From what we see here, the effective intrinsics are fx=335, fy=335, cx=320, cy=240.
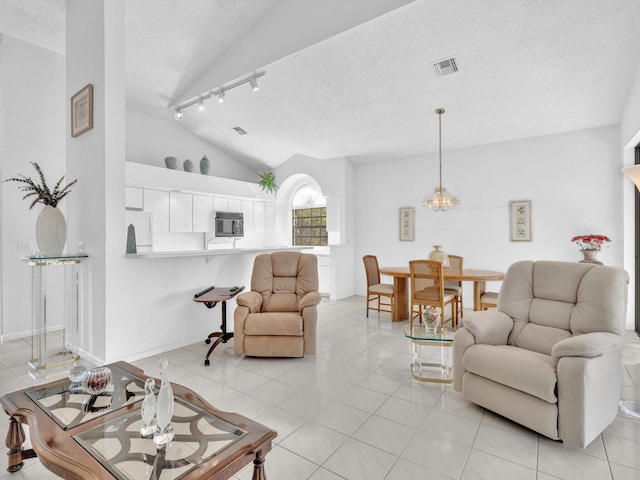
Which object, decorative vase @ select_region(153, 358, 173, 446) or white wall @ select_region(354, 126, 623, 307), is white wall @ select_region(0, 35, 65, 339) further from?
white wall @ select_region(354, 126, 623, 307)

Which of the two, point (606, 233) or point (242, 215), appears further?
point (242, 215)

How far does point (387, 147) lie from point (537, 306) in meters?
3.92

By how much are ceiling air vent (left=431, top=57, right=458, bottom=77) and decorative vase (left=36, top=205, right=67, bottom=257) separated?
4137mm

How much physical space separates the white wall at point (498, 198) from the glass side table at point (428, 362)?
2.80 m

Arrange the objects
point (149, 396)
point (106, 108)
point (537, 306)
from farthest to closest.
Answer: point (106, 108) < point (537, 306) < point (149, 396)

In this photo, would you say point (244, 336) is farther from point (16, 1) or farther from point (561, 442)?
point (16, 1)

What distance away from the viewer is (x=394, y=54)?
362 cm

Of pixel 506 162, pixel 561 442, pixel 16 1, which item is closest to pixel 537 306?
pixel 561 442

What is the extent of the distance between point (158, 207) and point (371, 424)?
15.8 ft

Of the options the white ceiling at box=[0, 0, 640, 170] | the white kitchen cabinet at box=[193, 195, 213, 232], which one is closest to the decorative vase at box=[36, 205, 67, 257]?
the white ceiling at box=[0, 0, 640, 170]

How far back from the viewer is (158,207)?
5.54m

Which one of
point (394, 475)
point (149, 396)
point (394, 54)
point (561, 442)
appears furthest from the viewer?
point (394, 54)

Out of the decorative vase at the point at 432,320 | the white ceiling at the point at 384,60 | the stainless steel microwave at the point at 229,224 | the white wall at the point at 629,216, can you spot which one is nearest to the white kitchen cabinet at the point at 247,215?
the stainless steel microwave at the point at 229,224

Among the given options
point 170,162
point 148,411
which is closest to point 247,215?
point 170,162
